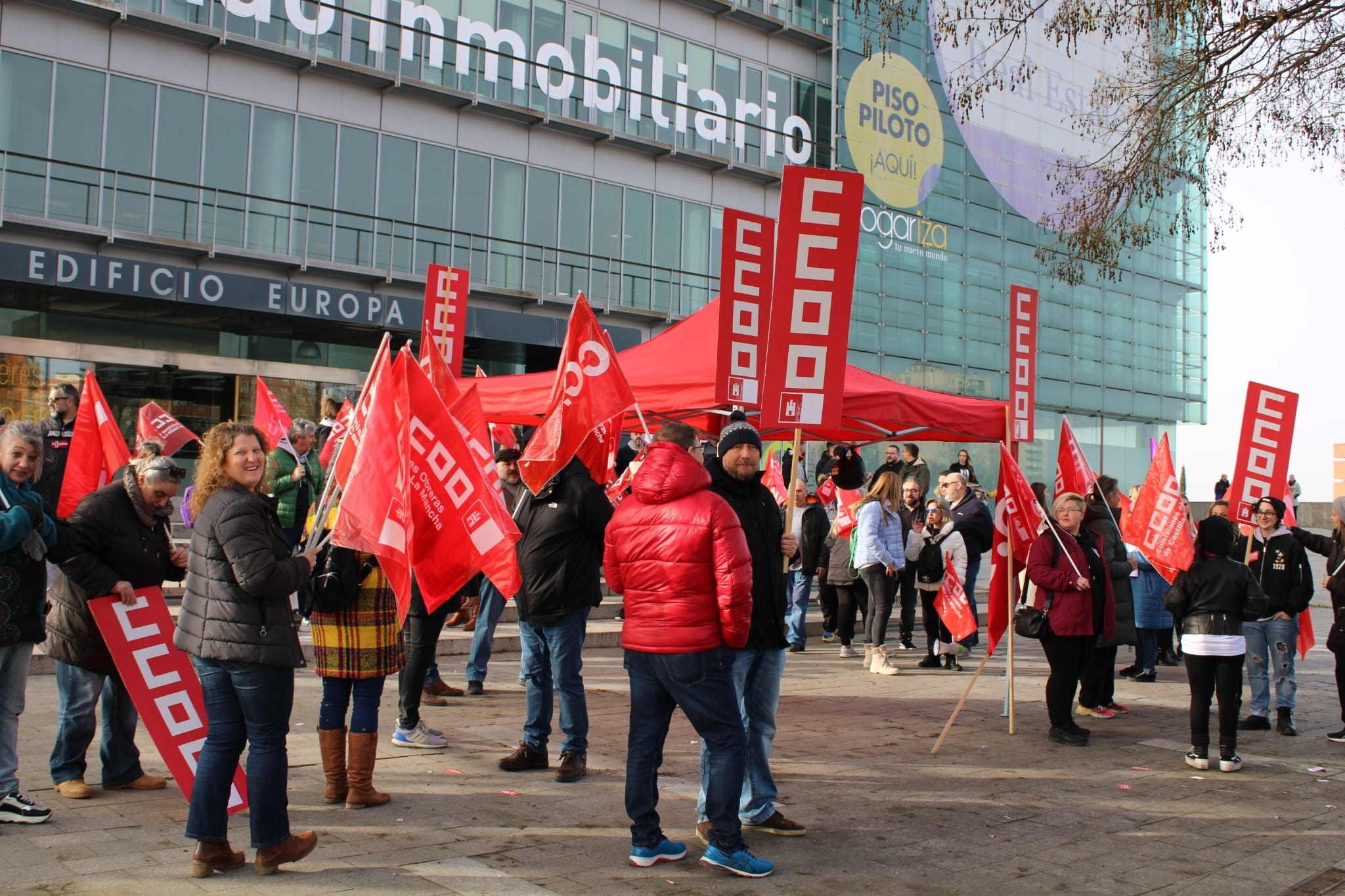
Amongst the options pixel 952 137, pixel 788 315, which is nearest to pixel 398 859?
pixel 788 315

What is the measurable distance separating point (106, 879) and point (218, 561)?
51.5 inches

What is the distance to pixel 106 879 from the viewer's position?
4.94 m

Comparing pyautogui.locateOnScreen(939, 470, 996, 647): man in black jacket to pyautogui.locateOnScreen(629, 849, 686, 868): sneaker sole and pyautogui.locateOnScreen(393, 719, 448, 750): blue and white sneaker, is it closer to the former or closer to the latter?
pyautogui.locateOnScreen(393, 719, 448, 750): blue and white sneaker

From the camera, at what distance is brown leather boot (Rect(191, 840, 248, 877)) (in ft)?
16.5

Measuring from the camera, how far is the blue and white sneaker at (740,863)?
5301mm

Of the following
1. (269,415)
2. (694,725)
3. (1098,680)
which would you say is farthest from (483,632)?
(269,415)

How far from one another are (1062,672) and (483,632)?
433cm

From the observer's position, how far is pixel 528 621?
282 inches

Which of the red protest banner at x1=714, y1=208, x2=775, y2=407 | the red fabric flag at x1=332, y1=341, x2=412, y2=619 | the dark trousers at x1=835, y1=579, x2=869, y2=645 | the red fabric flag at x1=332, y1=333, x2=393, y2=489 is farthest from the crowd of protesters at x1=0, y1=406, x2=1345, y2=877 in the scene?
the dark trousers at x1=835, y1=579, x2=869, y2=645

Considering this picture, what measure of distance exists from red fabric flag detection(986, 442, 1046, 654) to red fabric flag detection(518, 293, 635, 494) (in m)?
2.95

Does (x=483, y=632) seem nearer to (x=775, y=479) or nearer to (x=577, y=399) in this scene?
(x=577, y=399)

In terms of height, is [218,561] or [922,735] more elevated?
[218,561]

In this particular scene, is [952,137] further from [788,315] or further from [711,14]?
[788,315]

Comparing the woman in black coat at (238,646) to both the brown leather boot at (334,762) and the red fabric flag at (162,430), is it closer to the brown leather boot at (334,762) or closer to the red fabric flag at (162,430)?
the brown leather boot at (334,762)
